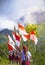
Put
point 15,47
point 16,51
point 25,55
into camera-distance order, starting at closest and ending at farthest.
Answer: point 25,55 → point 16,51 → point 15,47

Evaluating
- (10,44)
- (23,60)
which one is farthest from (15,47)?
(23,60)

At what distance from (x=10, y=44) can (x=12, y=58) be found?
1675 mm

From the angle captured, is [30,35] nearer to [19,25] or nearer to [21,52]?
[19,25]

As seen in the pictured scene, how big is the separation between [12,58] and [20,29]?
2.03 m

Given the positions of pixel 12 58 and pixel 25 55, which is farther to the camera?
pixel 12 58

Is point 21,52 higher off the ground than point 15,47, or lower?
lower

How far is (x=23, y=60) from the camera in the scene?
1986cm

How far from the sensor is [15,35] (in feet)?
73.1

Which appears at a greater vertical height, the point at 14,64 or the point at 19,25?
the point at 19,25

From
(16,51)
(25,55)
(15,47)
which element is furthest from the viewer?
(15,47)

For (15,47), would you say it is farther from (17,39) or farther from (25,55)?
(25,55)

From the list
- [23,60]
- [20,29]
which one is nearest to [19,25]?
[20,29]

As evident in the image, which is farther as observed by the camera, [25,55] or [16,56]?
[16,56]

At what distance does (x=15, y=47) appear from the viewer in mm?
22828
